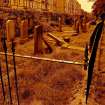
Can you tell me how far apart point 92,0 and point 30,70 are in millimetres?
9931

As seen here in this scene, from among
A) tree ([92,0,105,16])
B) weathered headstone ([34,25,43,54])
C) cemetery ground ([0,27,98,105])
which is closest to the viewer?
cemetery ground ([0,27,98,105])

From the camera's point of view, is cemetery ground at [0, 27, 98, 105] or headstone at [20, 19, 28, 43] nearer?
cemetery ground at [0, 27, 98, 105]

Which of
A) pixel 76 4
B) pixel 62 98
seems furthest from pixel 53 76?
pixel 76 4

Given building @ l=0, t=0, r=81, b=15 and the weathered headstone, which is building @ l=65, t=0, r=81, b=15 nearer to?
building @ l=0, t=0, r=81, b=15

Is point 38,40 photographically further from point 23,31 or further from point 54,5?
point 54,5

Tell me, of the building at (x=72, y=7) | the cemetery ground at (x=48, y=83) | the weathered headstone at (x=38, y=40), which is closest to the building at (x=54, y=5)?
the building at (x=72, y=7)

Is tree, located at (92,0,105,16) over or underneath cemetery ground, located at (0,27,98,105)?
over

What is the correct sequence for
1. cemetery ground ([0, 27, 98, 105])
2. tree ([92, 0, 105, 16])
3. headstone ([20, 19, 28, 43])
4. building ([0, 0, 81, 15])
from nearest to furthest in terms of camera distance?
1. cemetery ground ([0, 27, 98, 105])
2. headstone ([20, 19, 28, 43])
3. tree ([92, 0, 105, 16])
4. building ([0, 0, 81, 15])

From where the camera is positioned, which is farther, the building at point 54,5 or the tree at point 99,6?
the building at point 54,5

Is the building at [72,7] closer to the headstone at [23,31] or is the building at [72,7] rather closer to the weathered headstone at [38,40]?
the headstone at [23,31]

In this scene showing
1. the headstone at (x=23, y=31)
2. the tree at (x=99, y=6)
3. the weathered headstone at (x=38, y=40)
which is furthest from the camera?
the tree at (x=99, y=6)

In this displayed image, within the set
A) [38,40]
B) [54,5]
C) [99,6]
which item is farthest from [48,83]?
[54,5]

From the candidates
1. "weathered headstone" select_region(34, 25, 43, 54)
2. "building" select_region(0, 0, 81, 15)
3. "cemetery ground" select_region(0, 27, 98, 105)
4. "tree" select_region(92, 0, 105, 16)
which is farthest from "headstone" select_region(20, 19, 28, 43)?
"tree" select_region(92, 0, 105, 16)

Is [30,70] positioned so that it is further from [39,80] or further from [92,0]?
[92,0]
